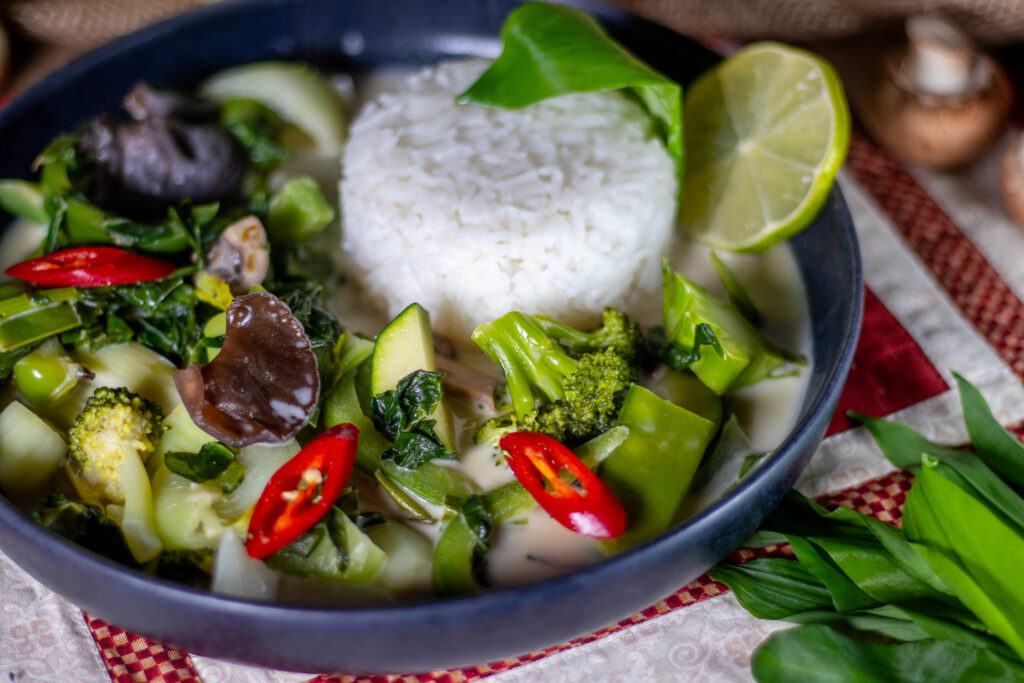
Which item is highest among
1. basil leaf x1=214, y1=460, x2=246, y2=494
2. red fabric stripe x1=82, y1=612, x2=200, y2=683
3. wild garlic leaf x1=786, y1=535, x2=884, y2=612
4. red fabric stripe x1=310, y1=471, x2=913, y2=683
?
basil leaf x1=214, y1=460, x2=246, y2=494

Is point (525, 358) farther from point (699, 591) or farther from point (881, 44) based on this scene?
point (881, 44)

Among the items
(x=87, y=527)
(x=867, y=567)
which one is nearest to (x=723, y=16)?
(x=867, y=567)

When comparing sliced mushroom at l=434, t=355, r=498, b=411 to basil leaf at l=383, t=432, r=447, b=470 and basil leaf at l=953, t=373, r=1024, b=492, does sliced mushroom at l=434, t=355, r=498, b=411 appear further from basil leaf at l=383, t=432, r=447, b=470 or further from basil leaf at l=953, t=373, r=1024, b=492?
basil leaf at l=953, t=373, r=1024, b=492

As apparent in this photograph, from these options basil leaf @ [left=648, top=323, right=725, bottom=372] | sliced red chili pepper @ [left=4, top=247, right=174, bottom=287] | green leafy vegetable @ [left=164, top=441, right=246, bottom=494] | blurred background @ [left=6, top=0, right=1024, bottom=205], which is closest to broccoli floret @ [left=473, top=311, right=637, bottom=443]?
basil leaf @ [left=648, top=323, right=725, bottom=372]

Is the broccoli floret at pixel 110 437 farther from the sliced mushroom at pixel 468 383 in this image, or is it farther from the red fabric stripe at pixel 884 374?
the red fabric stripe at pixel 884 374

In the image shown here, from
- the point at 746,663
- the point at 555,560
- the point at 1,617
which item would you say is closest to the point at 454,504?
the point at 555,560

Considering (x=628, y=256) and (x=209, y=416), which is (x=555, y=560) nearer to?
(x=209, y=416)

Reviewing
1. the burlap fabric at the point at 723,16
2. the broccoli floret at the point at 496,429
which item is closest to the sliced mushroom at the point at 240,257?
the broccoli floret at the point at 496,429
